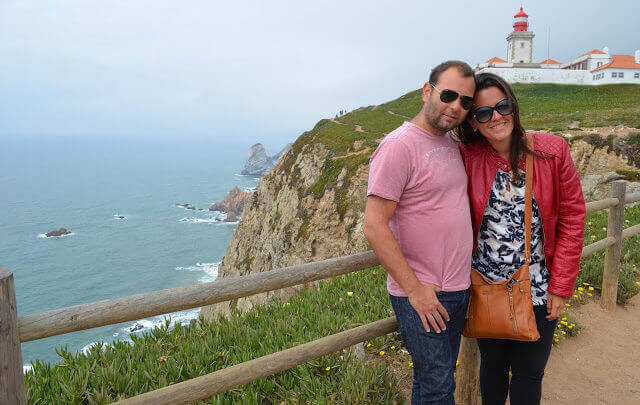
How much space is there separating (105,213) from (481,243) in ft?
338

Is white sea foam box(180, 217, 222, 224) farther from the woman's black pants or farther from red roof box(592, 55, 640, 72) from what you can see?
the woman's black pants

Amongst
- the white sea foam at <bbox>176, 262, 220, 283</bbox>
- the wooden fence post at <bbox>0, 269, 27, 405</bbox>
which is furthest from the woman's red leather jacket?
the white sea foam at <bbox>176, 262, 220, 283</bbox>

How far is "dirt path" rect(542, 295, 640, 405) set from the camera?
14.4ft

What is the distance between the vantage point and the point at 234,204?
3391 inches

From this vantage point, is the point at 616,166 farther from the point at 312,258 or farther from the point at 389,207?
the point at 389,207

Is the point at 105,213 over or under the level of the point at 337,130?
under

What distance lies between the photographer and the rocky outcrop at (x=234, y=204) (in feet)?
268

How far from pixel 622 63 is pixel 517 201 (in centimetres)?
5905

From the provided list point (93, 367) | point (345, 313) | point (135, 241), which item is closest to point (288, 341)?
point (345, 313)

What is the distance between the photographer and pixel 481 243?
2.87 meters

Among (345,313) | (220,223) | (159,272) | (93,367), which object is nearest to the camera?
(93,367)

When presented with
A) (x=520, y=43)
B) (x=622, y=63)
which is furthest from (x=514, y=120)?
(x=520, y=43)

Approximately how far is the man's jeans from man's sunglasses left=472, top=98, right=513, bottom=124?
3.55 feet

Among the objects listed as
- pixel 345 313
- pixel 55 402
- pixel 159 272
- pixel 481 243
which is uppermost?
pixel 481 243
